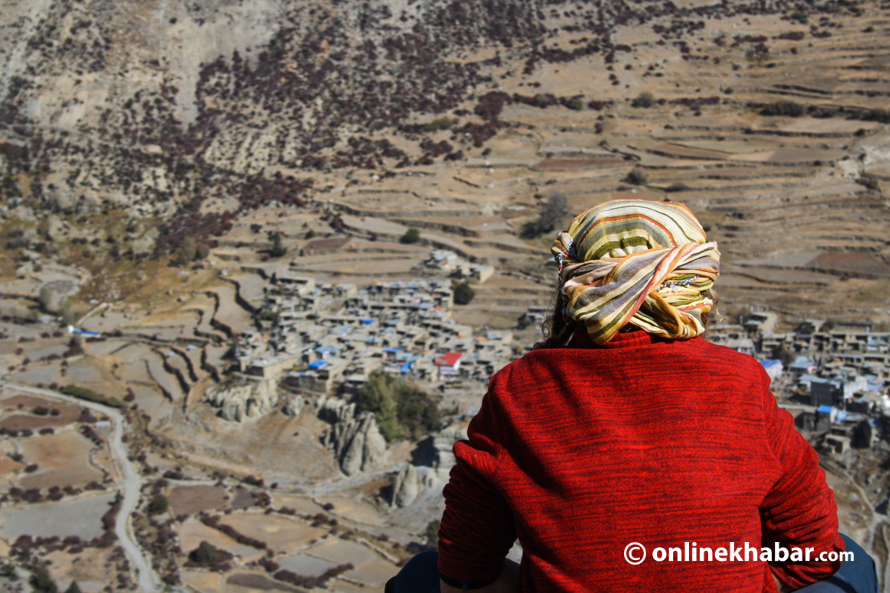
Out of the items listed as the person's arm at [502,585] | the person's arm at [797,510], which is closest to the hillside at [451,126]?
the person's arm at [797,510]

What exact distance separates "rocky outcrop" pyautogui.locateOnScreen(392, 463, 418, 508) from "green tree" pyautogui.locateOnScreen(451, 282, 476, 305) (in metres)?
7.93

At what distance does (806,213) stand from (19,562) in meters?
23.2

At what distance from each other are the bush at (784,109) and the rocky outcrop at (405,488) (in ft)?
81.1

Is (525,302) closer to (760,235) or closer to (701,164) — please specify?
(760,235)

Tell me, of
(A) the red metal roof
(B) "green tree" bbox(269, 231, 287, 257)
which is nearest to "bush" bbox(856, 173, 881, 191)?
(A) the red metal roof

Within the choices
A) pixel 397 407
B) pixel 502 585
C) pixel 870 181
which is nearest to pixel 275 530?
pixel 397 407

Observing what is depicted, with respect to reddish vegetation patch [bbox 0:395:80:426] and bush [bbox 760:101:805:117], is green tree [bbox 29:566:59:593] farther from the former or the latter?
bush [bbox 760:101:805:117]

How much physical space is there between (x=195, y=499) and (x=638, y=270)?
16.7m

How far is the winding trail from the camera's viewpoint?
13.6 metres

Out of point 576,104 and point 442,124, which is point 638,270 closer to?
point 442,124

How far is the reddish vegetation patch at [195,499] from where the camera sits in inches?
621

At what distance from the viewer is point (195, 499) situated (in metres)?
16.2

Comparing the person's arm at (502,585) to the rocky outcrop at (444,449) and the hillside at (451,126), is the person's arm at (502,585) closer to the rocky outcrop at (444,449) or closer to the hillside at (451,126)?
the rocky outcrop at (444,449)

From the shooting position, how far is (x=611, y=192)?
87.8 ft
